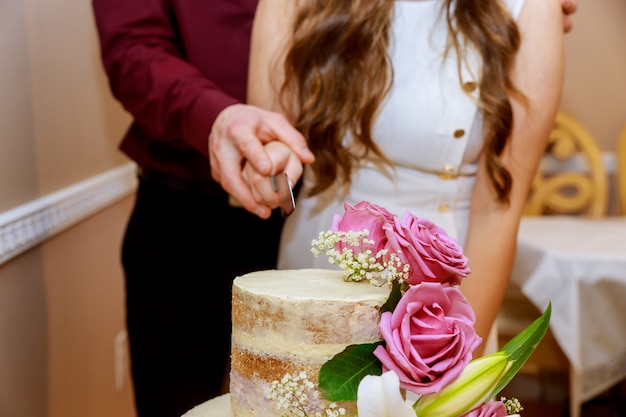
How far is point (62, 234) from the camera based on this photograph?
2041 mm

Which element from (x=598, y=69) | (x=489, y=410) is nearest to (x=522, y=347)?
(x=489, y=410)

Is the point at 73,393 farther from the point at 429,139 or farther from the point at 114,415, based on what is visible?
the point at 429,139

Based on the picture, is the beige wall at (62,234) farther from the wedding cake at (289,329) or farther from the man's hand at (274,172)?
the wedding cake at (289,329)

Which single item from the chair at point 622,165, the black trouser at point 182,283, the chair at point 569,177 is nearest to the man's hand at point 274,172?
the black trouser at point 182,283

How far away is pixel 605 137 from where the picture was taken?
370 centimetres

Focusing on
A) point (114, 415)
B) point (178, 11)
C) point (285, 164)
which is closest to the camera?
point (285, 164)

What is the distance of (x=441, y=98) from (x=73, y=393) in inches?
49.1

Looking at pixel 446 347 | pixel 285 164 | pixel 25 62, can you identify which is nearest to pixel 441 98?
pixel 285 164

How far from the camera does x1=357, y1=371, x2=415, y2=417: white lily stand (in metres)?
0.68

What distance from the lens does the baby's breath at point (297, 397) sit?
760 millimetres

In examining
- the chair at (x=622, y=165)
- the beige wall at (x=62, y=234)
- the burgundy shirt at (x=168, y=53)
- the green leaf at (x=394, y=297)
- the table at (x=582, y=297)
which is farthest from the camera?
the chair at (x=622, y=165)

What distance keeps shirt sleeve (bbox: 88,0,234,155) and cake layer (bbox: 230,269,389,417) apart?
569 mm

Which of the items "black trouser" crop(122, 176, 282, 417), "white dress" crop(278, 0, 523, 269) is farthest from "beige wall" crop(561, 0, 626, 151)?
"white dress" crop(278, 0, 523, 269)

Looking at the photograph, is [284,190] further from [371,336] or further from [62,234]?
[62,234]
